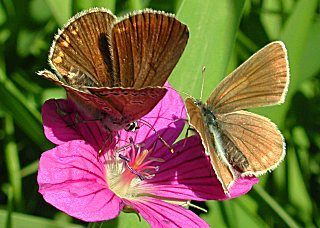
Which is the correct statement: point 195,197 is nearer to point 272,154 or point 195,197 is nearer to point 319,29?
point 272,154

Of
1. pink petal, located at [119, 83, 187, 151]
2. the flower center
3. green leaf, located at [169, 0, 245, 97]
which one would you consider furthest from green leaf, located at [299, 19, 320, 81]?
the flower center

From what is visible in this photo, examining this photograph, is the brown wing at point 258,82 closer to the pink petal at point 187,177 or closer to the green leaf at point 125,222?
the pink petal at point 187,177

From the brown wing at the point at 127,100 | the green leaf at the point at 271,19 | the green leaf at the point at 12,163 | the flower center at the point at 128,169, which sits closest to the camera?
the brown wing at the point at 127,100

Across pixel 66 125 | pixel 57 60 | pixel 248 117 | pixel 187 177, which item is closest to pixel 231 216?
pixel 187 177

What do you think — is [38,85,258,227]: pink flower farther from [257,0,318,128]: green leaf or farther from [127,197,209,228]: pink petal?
[257,0,318,128]: green leaf

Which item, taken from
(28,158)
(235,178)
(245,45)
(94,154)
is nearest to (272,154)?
(235,178)

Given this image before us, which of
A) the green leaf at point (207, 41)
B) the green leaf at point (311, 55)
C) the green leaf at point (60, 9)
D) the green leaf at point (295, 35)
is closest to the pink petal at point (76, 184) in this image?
the green leaf at point (207, 41)

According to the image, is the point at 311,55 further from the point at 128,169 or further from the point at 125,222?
the point at 125,222
